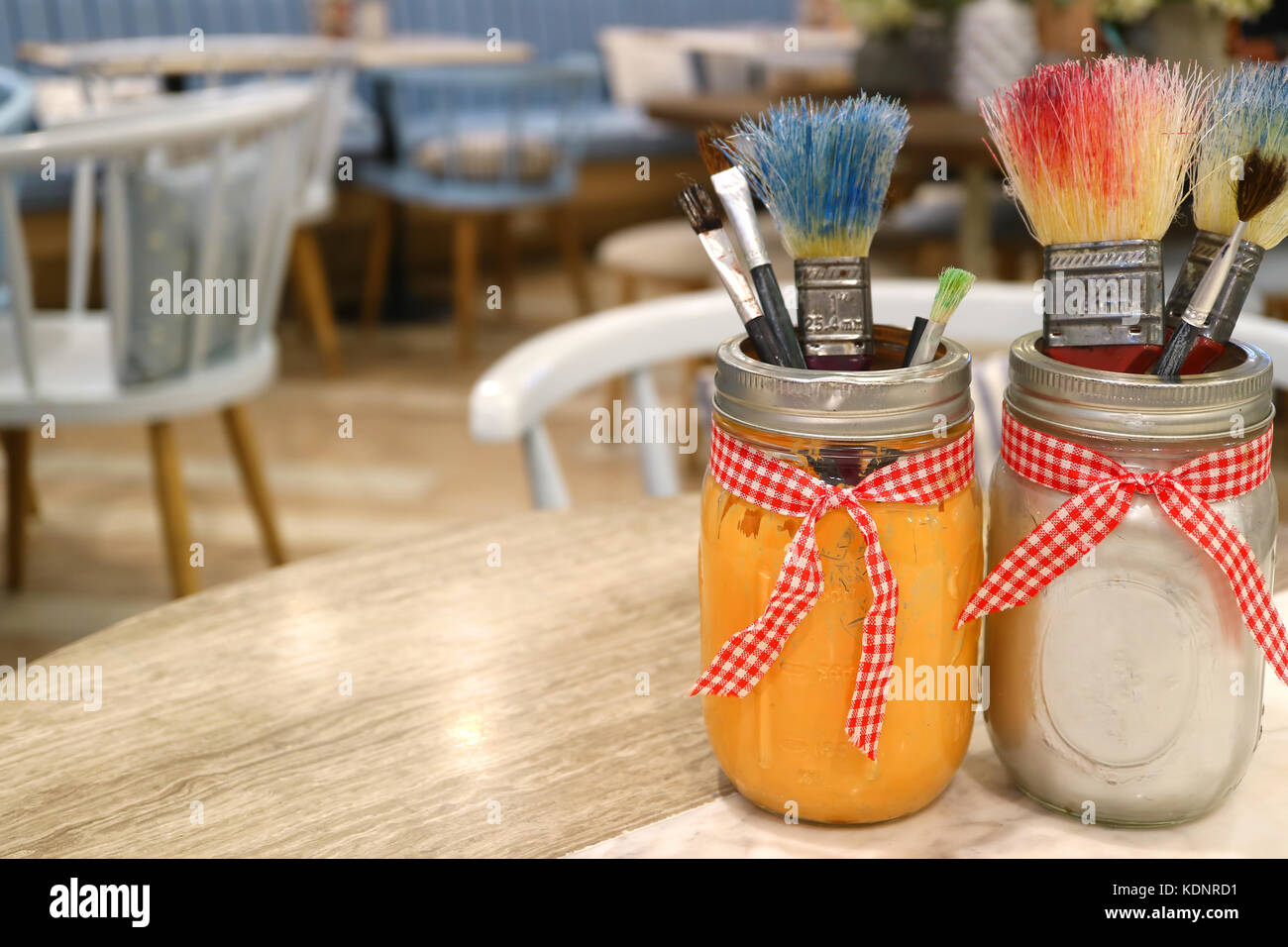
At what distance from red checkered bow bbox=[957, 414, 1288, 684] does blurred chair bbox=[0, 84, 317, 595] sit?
1.47 m

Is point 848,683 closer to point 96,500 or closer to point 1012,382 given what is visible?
point 1012,382

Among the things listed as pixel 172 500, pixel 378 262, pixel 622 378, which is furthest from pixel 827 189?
pixel 378 262

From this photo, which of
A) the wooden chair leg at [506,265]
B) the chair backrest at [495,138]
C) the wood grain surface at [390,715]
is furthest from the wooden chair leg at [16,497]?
the wooden chair leg at [506,265]

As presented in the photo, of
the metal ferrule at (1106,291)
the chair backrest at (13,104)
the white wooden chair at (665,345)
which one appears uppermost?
the chair backrest at (13,104)

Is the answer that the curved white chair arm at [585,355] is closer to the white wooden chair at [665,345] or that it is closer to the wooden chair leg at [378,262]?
the white wooden chair at [665,345]

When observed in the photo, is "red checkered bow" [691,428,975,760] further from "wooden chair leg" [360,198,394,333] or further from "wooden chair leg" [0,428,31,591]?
"wooden chair leg" [360,198,394,333]

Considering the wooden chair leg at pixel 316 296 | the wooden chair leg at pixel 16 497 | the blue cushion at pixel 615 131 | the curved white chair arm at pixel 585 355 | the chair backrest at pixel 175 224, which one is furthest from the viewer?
the blue cushion at pixel 615 131

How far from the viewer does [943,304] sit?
46cm

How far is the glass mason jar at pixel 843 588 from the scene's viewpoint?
461 mm

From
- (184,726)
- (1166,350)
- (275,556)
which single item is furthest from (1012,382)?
(275,556)

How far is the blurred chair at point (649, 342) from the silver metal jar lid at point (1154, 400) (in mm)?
573

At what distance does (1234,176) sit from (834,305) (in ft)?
0.47

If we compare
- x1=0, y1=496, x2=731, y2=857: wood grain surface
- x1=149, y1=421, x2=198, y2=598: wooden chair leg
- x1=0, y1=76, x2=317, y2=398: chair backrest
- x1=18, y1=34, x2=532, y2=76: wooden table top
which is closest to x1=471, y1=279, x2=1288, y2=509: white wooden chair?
x1=0, y1=496, x2=731, y2=857: wood grain surface
